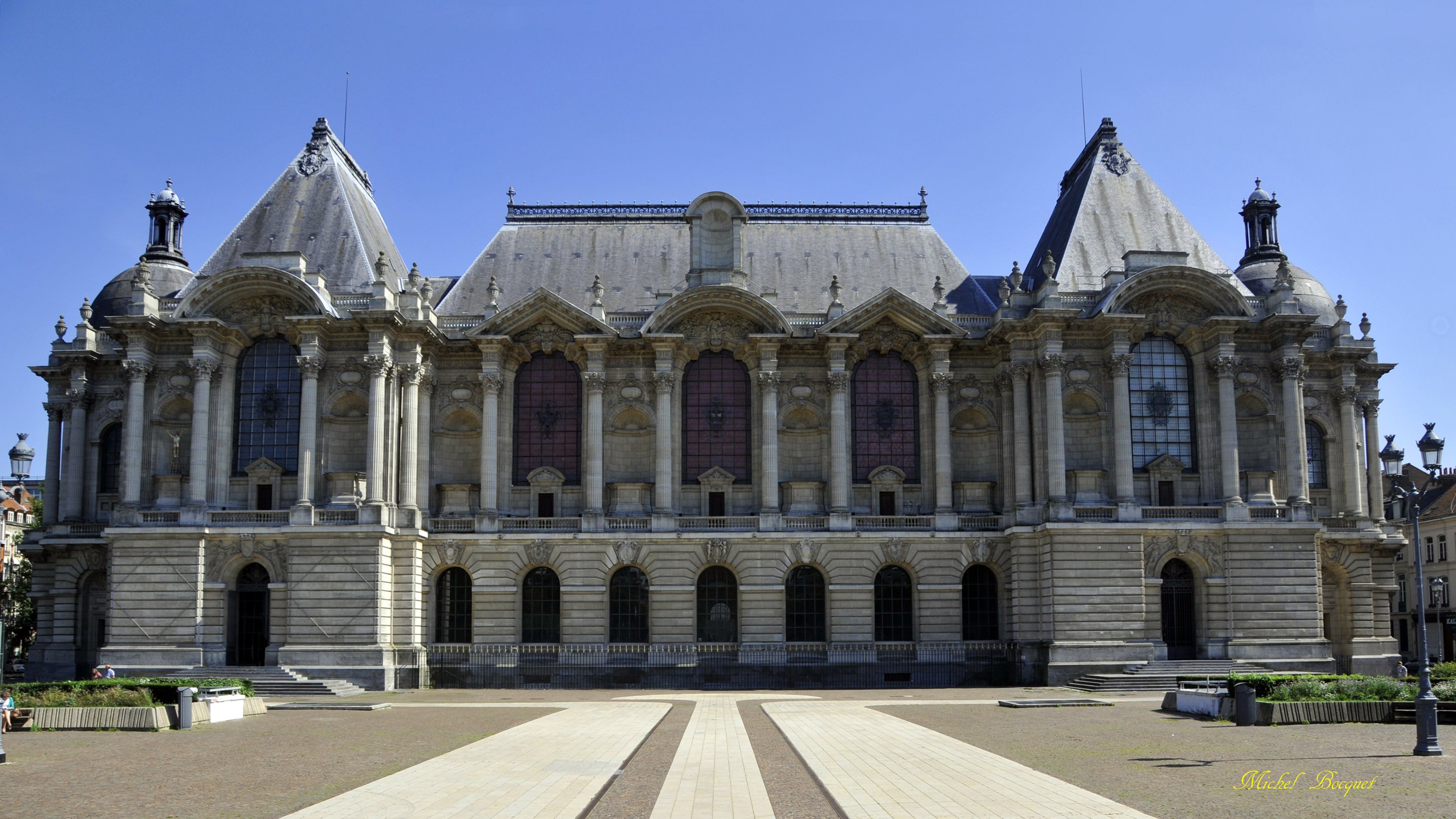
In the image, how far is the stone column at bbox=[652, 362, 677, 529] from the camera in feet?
172

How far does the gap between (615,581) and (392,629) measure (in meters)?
8.98

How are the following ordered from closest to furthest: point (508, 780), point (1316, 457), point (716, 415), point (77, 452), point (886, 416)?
point (508, 780)
point (886, 416)
point (716, 415)
point (77, 452)
point (1316, 457)

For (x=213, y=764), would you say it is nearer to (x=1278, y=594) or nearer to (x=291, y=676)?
(x=291, y=676)

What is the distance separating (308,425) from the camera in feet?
164

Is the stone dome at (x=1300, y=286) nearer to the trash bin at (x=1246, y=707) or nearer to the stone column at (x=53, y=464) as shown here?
the trash bin at (x=1246, y=707)

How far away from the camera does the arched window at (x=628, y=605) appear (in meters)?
52.3

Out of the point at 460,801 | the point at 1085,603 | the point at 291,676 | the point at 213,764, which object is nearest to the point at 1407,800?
the point at 460,801

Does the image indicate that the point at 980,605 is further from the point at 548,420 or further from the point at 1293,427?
the point at 548,420

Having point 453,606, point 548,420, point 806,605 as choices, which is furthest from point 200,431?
point 806,605

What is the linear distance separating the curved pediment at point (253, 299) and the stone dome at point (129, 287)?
334 inches

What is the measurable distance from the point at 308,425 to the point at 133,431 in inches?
280

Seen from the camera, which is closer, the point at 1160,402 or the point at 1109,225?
the point at 1160,402
